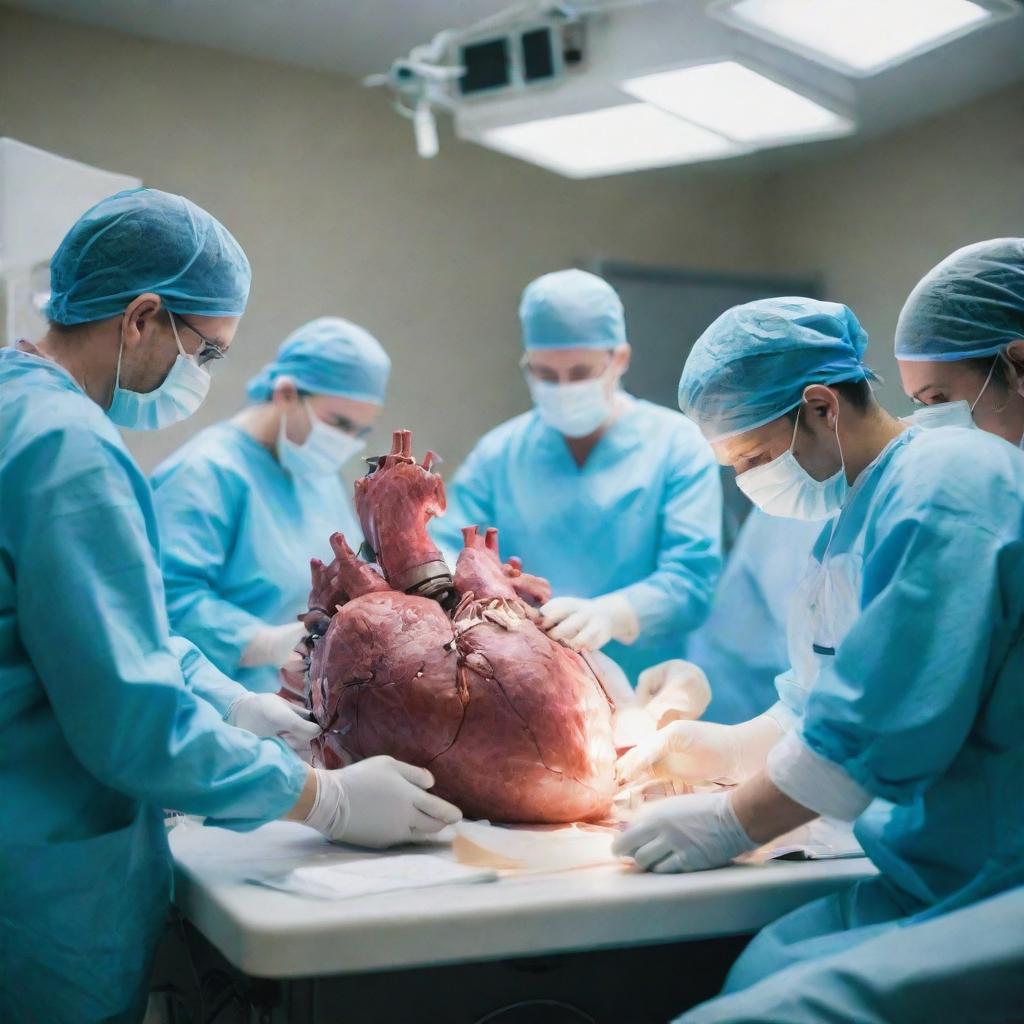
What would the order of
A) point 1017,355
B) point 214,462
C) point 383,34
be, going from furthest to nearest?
point 383,34 < point 214,462 < point 1017,355

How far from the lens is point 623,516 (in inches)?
129

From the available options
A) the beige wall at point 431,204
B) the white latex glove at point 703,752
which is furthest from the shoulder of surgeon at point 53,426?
the beige wall at point 431,204

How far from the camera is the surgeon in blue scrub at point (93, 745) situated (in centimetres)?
155

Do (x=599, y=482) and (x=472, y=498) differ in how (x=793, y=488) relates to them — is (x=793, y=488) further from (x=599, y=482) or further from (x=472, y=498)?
(x=472, y=498)

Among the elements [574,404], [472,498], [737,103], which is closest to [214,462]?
[472,498]

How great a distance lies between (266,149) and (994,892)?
13.6ft

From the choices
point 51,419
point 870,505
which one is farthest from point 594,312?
point 51,419

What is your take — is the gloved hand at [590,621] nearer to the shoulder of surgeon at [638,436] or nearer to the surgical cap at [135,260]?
the shoulder of surgeon at [638,436]

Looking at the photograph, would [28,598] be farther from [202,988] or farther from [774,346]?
[774,346]

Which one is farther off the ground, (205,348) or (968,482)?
(205,348)

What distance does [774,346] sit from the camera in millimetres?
1839

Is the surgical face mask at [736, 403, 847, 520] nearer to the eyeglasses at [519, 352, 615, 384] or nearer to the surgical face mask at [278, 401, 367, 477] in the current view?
the eyeglasses at [519, 352, 615, 384]

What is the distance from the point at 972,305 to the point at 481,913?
1.28 m

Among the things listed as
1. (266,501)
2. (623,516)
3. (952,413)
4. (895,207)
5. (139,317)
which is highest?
(895,207)
